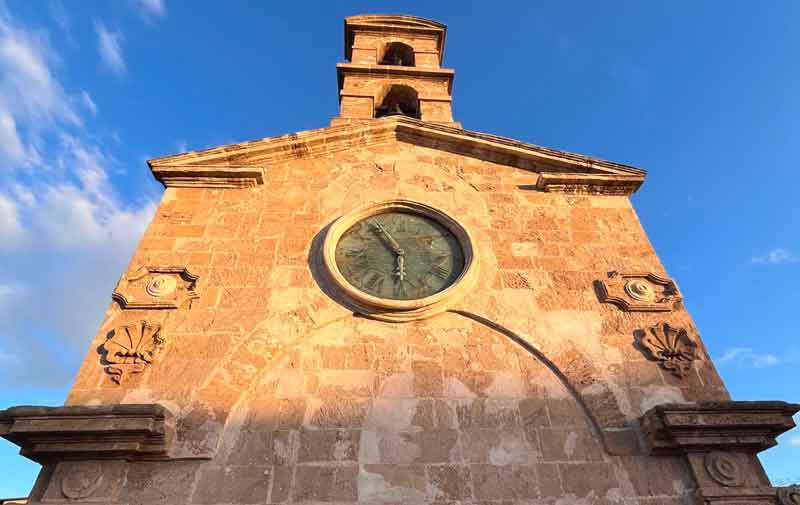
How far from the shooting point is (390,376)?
5688mm

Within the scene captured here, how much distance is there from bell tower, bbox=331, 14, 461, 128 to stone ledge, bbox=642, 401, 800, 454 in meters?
7.66

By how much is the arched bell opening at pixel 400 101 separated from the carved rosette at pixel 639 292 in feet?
24.1

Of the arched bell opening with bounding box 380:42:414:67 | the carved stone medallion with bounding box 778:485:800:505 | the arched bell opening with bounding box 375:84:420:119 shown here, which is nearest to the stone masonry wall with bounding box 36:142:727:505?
the carved stone medallion with bounding box 778:485:800:505

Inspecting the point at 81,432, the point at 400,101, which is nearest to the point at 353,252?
the point at 81,432

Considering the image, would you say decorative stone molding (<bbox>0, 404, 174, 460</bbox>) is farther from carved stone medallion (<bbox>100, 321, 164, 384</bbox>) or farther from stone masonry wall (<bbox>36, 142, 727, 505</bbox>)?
carved stone medallion (<bbox>100, 321, 164, 384</bbox>)

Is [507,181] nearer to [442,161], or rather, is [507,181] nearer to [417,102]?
[442,161]

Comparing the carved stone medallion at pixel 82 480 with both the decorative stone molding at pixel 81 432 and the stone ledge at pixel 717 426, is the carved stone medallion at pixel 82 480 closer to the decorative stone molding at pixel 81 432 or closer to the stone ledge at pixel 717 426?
the decorative stone molding at pixel 81 432

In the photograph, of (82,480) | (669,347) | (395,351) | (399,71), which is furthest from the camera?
(399,71)

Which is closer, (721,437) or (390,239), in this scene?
(721,437)

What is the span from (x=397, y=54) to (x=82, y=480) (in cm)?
1338

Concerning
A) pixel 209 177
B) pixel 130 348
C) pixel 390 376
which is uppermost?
pixel 209 177

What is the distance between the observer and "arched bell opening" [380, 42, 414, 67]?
14422 millimetres

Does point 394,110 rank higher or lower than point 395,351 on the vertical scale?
higher

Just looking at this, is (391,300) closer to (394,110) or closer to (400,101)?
(394,110)
